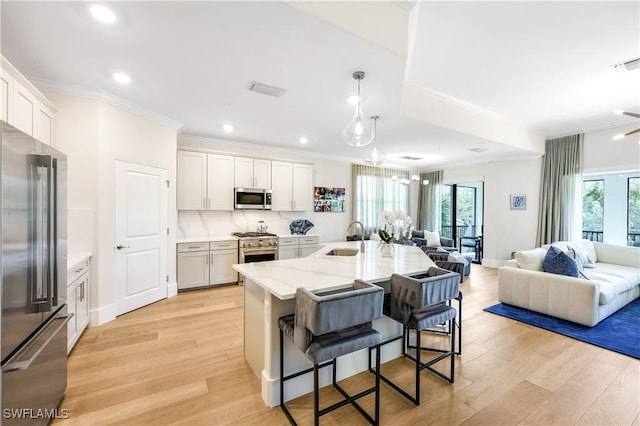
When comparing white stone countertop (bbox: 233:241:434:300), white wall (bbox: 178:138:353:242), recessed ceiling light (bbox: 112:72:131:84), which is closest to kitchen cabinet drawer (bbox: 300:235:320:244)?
white wall (bbox: 178:138:353:242)

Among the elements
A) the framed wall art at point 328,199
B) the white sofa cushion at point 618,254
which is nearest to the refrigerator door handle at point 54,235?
the framed wall art at point 328,199

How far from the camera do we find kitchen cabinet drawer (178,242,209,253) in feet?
15.0

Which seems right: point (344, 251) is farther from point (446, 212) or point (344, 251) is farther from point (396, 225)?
point (446, 212)

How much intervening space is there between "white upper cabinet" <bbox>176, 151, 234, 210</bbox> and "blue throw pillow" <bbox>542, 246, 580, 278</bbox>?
5.28 metres

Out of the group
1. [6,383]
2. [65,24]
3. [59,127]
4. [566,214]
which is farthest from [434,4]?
[566,214]

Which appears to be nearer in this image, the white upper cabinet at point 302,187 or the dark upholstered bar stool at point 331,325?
the dark upholstered bar stool at point 331,325

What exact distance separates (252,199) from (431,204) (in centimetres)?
543

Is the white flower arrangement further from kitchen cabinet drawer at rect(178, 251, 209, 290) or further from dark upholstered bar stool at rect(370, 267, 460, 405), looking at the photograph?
kitchen cabinet drawer at rect(178, 251, 209, 290)

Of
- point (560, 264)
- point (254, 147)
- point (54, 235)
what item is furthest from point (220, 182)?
point (560, 264)

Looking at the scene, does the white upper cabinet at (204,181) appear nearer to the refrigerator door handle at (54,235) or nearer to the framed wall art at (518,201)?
the refrigerator door handle at (54,235)

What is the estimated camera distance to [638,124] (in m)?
4.74

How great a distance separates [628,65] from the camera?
10.1 feet

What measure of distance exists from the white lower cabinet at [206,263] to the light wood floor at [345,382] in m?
1.33

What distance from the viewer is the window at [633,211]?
622 cm
